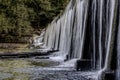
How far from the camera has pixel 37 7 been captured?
219 feet

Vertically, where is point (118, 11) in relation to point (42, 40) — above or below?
above

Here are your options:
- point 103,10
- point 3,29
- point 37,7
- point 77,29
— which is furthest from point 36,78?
point 37,7

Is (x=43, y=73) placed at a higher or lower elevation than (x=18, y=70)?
higher

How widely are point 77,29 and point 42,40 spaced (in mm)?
35600

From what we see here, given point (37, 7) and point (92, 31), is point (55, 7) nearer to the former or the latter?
point (37, 7)

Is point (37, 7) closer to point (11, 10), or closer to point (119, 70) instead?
point (11, 10)

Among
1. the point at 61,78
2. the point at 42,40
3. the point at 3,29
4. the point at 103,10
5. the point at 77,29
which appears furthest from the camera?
the point at 42,40

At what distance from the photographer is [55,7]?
2712 inches

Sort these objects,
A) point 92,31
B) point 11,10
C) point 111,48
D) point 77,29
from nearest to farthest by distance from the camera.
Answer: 1. point 111,48
2. point 92,31
3. point 77,29
4. point 11,10

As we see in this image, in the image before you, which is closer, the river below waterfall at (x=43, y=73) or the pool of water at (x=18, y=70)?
the river below waterfall at (x=43, y=73)

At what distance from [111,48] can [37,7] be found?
5651 centimetres

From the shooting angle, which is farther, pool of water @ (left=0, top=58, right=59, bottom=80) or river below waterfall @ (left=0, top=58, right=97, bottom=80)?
pool of water @ (left=0, top=58, right=59, bottom=80)

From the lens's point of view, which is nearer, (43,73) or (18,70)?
(43,73)

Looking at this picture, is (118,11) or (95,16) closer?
(118,11)
